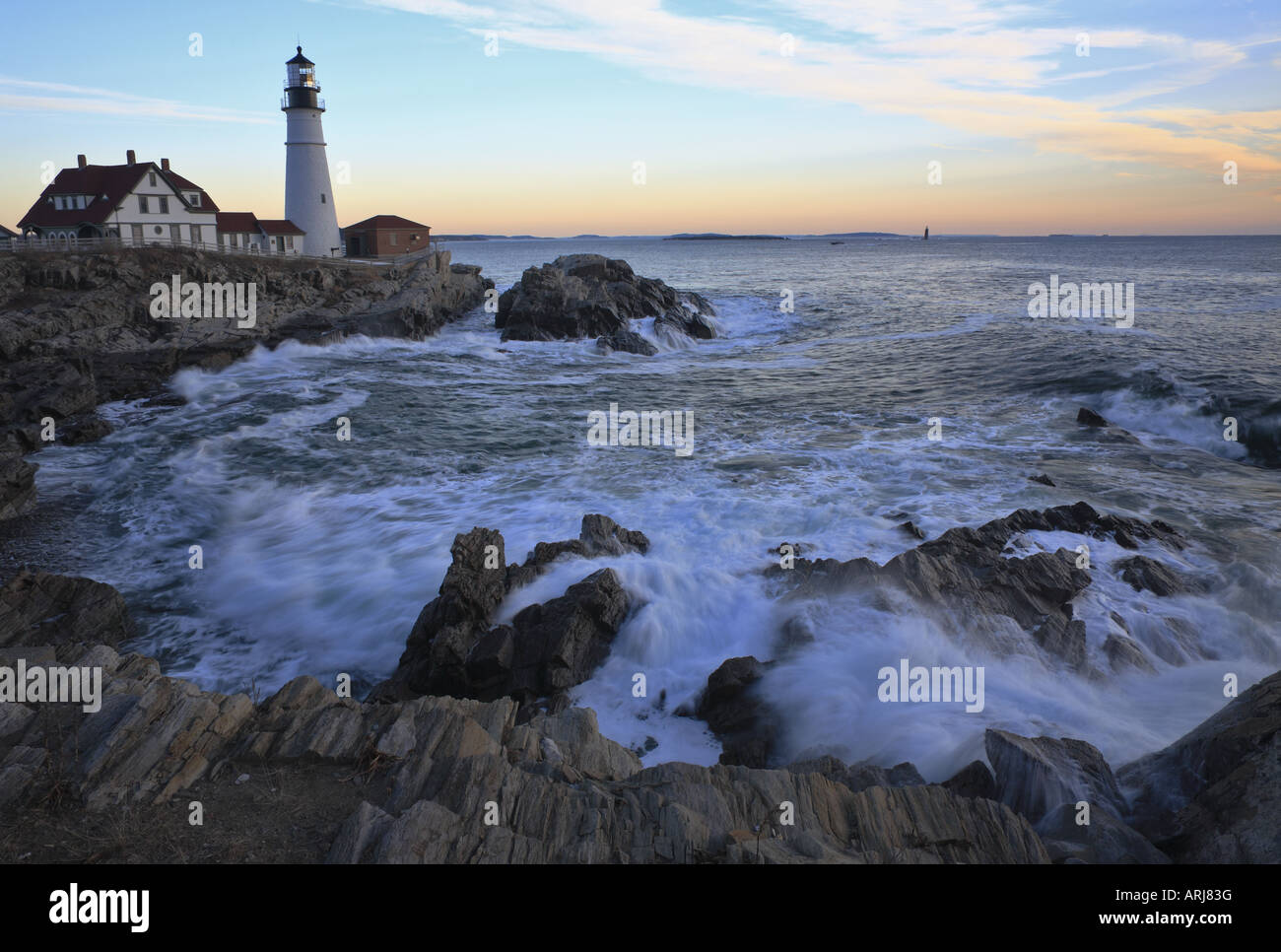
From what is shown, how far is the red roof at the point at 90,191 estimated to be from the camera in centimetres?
4328

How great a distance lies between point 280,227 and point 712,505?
161 feet

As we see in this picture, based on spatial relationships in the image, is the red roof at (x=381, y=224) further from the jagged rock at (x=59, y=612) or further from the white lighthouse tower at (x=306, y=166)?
the jagged rock at (x=59, y=612)

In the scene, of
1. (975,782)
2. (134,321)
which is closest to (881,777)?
(975,782)

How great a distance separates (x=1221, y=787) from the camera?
5.59 m

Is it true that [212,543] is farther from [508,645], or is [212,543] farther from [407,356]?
[407,356]

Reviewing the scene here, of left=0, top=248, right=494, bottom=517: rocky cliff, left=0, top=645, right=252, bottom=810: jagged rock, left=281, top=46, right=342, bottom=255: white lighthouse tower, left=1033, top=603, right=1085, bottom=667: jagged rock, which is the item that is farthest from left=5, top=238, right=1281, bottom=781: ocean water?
left=281, top=46, right=342, bottom=255: white lighthouse tower

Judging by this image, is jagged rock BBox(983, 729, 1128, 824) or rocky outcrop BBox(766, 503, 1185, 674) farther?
rocky outcrop BBox(766, 503, 1185, 674)

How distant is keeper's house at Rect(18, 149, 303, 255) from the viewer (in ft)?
142

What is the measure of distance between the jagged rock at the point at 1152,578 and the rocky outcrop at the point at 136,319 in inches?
937

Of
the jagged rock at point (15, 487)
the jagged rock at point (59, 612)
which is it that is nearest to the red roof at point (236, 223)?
the jagged rock at point (15, 487)

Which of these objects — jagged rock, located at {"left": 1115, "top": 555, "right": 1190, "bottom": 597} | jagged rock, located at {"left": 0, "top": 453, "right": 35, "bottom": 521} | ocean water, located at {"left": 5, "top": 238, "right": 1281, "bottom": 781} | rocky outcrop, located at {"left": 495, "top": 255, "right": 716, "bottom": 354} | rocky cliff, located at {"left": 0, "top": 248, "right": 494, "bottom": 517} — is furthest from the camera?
rocky outcrop, located at {"left": 495, "top": 255, "right": 716, "bottom": 354}

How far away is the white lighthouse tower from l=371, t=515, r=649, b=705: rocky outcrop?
51.4 m

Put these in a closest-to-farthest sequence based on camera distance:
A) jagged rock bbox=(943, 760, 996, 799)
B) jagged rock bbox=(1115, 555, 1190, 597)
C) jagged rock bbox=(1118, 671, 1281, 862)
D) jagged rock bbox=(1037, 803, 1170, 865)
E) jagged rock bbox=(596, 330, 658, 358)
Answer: jagged rock bbox=(1118, 671, 1281, 862) < jagged rock bbox=(1037, 803, 1170, 865) < jagged rock bbox=(943, 760, 996, 799) < jagged rock bbox=(1115, 555, 1190, 597) < jagged rock bbox=(596, 330, 658, 358)

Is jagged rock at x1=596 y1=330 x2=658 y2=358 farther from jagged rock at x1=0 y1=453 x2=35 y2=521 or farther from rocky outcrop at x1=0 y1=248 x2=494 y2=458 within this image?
jagged rock at x1=0 y1=453 x2=35 y2=521
